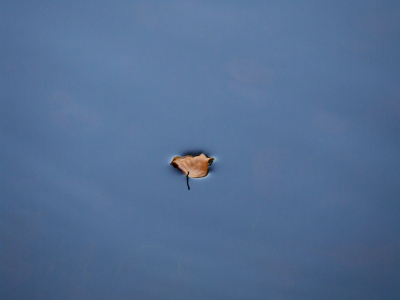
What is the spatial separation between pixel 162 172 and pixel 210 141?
0.63 ft

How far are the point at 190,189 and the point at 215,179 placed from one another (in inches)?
3.5

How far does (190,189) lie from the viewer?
3.98 ft

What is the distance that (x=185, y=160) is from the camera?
3.98 feet

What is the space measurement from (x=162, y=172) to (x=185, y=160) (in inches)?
3.5

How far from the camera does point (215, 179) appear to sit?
122cm

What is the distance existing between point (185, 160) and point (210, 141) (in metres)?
0.11

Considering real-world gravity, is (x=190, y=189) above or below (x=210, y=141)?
below

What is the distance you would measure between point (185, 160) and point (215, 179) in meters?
0.12

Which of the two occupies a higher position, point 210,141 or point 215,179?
point 210,141

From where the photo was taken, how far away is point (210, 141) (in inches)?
48.8

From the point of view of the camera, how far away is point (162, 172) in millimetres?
1232

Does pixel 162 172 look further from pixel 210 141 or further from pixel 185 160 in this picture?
pixel 210 141

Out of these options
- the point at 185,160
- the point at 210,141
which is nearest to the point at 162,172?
the point at 185,160

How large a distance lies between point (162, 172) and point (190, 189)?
111mm
